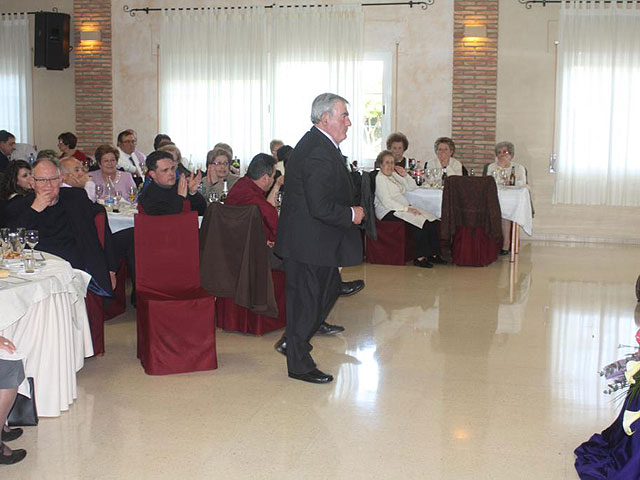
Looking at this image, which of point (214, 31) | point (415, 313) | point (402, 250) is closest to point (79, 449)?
point (415, 313)

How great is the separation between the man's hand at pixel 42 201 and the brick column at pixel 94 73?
771cm

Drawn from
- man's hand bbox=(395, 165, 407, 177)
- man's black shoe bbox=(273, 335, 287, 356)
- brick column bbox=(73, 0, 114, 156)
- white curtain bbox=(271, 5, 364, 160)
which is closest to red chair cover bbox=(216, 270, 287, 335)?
man's black shoe bbox=(273, 335, 287, 356)

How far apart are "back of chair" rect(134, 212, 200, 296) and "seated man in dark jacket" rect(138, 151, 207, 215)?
0.51 m

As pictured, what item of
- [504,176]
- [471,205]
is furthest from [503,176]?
[471,205]

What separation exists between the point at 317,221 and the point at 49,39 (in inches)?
346

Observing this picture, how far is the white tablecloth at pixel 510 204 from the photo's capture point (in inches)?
361

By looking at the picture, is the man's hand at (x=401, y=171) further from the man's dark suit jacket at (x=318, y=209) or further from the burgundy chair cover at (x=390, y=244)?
the man's dark suit jacket at (x=318, y=209)

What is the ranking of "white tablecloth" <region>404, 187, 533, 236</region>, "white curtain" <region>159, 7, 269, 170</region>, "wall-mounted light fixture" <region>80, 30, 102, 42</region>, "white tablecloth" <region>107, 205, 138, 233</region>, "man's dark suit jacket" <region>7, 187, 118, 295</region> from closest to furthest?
1. "man's dark suit jacket" <region>7, 187, 118, 295</region>
2. "white tablecloth" <region>107, 205, 138, 233</region>
3. "white tablecloth" <region>404, 187, 533, 236</region>
4. "white curtain" <region>159, 7, 269, 170</region>
5. "wall-mounted light fixture" <region>80, 30, 102, 42</region>

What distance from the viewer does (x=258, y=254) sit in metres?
5.56

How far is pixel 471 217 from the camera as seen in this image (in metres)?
8.94

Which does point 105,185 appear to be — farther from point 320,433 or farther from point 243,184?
point 320,433

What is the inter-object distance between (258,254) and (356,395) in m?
1.37

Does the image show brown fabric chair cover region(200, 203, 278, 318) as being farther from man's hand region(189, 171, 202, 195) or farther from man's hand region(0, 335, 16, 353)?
man's hand region(0, 335, 16, 353)

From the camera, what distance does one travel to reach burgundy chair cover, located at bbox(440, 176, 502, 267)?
349 inches
